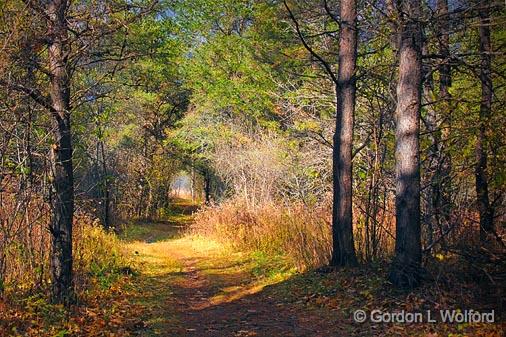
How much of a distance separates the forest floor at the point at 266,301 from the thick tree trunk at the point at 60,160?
1351 millimetres

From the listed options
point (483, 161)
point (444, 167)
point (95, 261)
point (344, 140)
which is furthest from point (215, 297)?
point (483, 161)

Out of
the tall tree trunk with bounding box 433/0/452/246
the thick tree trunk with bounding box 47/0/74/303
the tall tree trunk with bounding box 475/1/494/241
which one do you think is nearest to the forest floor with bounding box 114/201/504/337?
the thick tree trunk with bounding box 47/0/74/303

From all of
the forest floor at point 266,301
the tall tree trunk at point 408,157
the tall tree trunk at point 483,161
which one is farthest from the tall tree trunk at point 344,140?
the tall tree trunk at point 483,161

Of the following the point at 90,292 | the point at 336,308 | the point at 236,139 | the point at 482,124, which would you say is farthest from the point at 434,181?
the point at 236,139

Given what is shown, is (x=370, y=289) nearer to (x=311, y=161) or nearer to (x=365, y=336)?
(x=365, y=336)

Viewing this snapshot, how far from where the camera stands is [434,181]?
26.0 ft

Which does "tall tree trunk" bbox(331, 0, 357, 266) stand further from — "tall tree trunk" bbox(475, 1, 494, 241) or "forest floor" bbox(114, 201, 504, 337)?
"tall tree trunk" bbox(475, 1, 494, 241)

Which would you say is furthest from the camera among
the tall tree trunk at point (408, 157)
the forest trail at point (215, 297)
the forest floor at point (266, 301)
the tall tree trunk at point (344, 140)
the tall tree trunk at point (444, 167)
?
the tall tree trunk at point (344, 140)

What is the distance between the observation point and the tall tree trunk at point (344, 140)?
9.24 metres

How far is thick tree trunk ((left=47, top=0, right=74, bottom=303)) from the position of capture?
718cm

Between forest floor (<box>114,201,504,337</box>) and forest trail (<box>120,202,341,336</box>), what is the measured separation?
0.01 meters

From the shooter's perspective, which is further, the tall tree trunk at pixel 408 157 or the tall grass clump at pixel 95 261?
the tall grass clump at pixel 95 261

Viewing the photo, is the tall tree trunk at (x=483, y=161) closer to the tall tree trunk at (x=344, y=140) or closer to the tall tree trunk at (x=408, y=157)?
the tall tree trunk at (x=408, y=157)

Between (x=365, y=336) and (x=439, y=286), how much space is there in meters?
1.44
